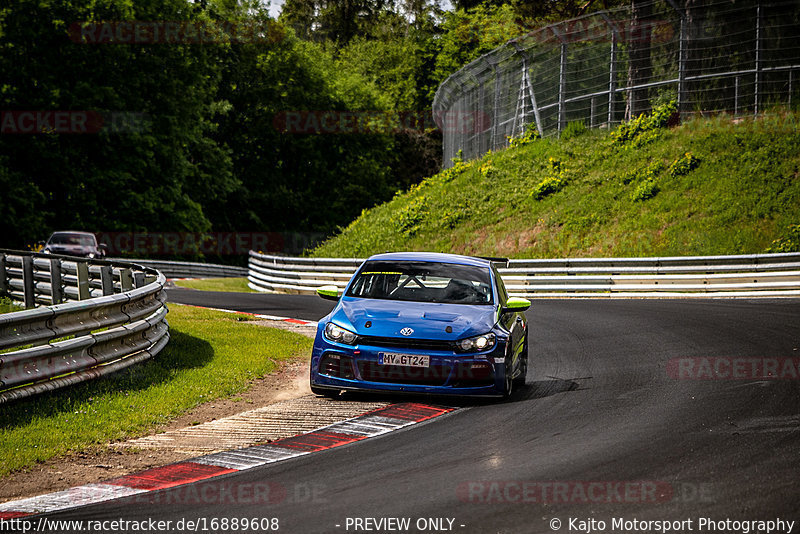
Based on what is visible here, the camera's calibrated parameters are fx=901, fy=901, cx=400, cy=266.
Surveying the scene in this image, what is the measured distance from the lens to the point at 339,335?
8.66m

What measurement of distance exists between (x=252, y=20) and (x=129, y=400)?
55334mm

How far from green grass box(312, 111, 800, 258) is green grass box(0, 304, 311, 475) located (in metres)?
15.9

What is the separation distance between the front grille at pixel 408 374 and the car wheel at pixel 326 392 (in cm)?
57

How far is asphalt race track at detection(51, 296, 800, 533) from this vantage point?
484 centimetres

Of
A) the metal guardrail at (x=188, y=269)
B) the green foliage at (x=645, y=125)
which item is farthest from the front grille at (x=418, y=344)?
the metal guardrail at (x=188, y=269)

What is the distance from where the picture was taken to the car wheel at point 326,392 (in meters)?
8.77

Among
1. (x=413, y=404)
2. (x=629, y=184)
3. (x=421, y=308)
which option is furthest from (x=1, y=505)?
(x=629, y=184)

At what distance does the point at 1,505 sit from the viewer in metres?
5.29

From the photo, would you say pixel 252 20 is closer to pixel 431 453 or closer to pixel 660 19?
pixel 660 19

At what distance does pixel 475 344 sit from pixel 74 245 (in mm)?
24980

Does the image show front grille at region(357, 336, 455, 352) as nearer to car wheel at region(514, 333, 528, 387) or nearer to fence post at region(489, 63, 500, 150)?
car wheel at region(514, 333, 528, 387)

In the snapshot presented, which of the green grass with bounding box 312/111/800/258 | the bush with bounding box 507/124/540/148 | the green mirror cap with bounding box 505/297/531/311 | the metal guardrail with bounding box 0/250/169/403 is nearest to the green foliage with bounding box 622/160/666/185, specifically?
the green grass with bounding box 312/111/800/258

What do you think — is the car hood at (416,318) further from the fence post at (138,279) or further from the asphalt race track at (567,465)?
the fence post at (138,279)

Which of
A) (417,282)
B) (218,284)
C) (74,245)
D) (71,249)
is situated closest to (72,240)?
(74,245)
